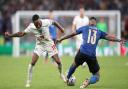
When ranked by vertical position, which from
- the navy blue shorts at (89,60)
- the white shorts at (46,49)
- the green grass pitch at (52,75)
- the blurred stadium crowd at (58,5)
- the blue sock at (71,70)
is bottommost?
the green grass pitch at (52,75)

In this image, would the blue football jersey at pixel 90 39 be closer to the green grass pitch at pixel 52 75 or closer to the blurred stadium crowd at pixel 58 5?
the green grass pitch at pixel 52 75

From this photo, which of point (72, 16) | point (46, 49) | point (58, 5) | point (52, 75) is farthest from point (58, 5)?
point (46, 49)

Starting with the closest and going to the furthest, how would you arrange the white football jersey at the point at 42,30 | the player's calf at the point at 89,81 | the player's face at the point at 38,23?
the player's calf at the point at 89,81
the player's face at the point at 38,23
the white football jersey at the point at 42,30

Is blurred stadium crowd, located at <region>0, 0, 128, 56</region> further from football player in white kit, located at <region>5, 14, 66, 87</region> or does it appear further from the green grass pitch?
football player in white kit, located at <region>5, 14, 66, 87</region>

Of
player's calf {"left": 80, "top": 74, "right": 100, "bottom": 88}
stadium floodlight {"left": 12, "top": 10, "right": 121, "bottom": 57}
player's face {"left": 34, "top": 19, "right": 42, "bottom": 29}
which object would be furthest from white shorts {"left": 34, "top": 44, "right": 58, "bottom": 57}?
stadium floodlight {"left": 12, "top": 10, "right": 121, "bottom": 57}

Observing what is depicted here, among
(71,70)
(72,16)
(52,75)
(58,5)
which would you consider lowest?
(52,75)

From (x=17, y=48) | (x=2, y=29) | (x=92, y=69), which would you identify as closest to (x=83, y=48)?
(x=92, y=69)

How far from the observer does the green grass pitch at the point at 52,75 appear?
20475 mm

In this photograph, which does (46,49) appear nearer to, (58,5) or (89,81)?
(89,81)

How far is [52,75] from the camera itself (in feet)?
80.4

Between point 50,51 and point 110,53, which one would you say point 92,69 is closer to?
point 50,51

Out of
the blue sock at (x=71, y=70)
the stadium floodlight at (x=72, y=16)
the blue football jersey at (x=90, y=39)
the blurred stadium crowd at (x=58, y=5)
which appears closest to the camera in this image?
the blue football jersey at (x=90, y=39)

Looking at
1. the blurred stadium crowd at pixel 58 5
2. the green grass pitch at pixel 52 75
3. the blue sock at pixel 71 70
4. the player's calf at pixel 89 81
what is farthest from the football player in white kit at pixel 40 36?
the blurred stadium crowd at pixel 58 5

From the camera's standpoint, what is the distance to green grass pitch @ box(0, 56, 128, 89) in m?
20.5
